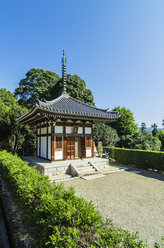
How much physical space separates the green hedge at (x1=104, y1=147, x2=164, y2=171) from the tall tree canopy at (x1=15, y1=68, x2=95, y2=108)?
11.8m

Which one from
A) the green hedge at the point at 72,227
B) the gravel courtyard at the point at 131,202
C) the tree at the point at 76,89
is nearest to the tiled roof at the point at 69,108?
the gravel courtyard at the point at 131,202

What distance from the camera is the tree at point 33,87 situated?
82.4 feet

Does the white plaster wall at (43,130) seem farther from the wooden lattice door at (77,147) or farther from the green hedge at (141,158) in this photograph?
the green hedge at (141,158)

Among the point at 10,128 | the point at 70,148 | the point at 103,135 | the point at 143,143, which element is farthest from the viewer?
the point at 103,135

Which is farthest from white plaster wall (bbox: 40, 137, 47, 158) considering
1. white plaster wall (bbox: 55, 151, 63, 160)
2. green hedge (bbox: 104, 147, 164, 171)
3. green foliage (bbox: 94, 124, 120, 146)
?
green foliage (bbox: 94, 124, 120, 146)

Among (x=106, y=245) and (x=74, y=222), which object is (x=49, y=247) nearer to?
(x=74, y=222)

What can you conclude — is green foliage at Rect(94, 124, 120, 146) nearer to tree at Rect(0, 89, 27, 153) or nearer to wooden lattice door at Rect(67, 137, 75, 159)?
wooden lattice door at Rect(67, 137, 75, 159)

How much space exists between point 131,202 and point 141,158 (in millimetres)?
7148

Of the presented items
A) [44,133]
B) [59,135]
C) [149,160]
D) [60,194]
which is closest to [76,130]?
[59,135]

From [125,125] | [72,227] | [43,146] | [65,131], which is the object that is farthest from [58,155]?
[125,125]

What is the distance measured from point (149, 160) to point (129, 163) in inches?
78.9

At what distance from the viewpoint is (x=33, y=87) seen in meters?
25.8

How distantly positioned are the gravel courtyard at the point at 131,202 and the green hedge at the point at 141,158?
10.8ft

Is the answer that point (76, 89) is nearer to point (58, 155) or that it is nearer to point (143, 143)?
point (143, 143)
